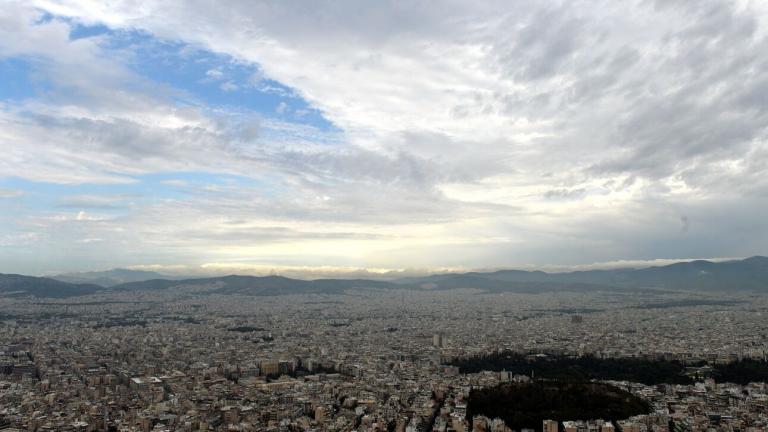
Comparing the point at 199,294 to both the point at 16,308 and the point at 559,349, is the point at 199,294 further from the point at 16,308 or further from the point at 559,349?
the point at 559,349

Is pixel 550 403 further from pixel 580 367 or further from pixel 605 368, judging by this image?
pixel 605 368

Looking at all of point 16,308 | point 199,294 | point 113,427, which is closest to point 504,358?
point 113,427

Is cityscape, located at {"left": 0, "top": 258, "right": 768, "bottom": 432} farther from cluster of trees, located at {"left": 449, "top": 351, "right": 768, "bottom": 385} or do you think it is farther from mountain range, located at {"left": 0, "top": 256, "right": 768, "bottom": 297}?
mountain range, located at {"left": 0, "top": 256, "right": 768, "bottom": 297}

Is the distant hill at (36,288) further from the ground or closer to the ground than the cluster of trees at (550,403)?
further from the ground

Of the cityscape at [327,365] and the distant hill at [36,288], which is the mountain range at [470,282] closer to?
the distant hill at [36,288]

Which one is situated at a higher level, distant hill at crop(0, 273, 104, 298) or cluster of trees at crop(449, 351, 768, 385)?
distant hill at crop(0, 273, 104, 298)

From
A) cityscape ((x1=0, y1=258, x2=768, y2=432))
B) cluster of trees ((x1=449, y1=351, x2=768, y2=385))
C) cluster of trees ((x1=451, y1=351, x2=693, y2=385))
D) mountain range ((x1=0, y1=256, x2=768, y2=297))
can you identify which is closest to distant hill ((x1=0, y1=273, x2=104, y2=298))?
mountain range ((x1=0, y1=256, x2=768, y2=297))

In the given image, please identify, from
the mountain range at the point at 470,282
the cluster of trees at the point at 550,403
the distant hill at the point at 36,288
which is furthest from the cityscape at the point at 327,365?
the mountain range at the point at 470,282

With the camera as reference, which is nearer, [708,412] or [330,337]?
[708,412]
